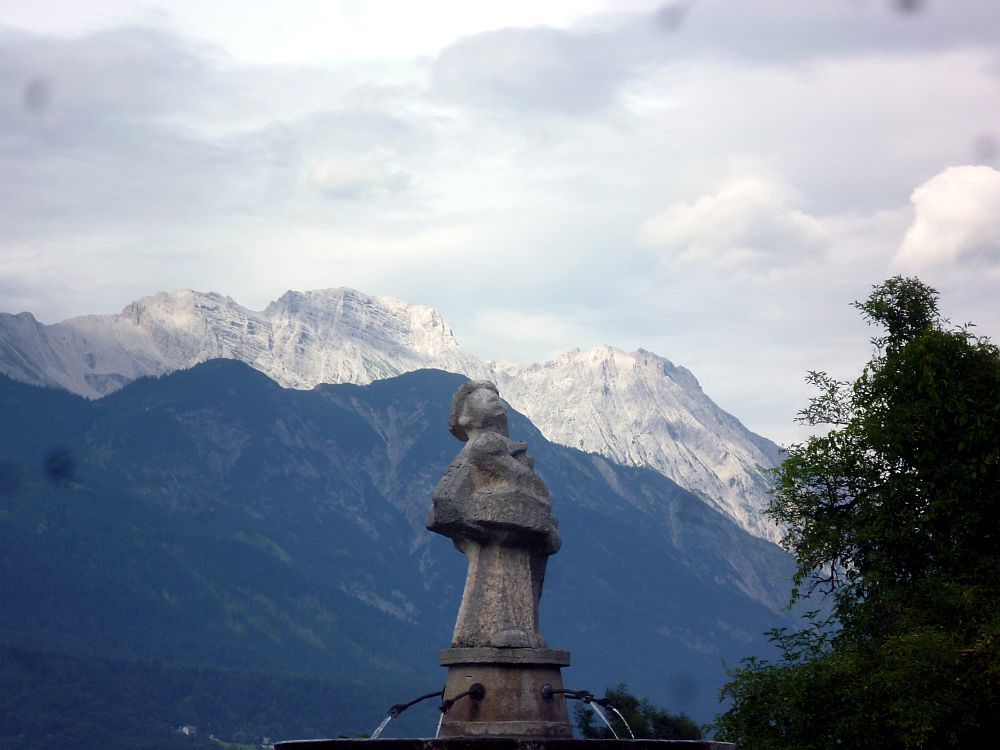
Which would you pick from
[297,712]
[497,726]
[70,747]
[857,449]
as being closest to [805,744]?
[857,449]

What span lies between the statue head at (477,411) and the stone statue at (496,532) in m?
0.40

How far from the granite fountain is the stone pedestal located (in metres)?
0.01

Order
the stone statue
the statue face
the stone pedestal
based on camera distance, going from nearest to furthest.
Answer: the stone pedestal < the stone statue < the statue face

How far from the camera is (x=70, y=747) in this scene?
502 ft

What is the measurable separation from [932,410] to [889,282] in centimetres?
561

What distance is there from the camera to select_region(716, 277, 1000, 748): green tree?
76.6ft

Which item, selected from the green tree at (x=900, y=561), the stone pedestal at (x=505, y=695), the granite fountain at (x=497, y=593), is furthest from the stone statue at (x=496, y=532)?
the green tree at (x=900, y=561)

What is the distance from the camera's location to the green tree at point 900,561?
23.4m

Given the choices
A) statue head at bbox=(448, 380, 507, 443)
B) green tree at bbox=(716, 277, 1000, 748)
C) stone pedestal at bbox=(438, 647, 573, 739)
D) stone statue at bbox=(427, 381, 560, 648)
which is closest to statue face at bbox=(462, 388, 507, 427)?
statue head at bbox=(448, 380, 507, 443)

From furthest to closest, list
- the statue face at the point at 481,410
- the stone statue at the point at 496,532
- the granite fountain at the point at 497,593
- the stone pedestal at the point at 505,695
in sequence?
the statue face at the point at 481,410 < the stone statue at the point at 496,532 < the granite fountain at the point at 497,593 < the stone pedestal at the point at 505,695

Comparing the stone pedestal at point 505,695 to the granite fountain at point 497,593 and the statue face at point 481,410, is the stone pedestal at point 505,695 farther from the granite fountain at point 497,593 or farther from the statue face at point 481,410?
the statue face at point 481,410

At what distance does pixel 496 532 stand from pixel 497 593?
0.87 meters

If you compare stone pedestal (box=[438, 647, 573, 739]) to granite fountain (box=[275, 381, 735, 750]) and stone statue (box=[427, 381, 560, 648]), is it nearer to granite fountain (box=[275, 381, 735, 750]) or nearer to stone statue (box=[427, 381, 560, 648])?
granite fountain (box=[275, 381, 735, 750])

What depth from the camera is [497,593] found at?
2059cm
